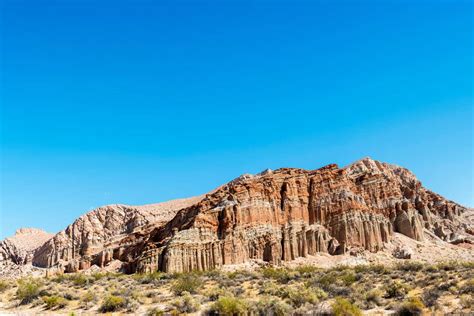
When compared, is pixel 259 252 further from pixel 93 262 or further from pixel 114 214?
pixel 114 214

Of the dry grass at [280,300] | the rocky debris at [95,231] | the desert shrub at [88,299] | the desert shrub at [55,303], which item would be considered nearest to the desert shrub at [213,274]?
the dry grass at [280,300]

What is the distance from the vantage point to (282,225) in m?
70.6

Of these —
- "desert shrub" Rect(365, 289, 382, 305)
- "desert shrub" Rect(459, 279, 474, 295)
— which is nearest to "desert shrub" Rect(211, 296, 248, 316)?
"desert shrub" Rect(365, 289, 382, 305)

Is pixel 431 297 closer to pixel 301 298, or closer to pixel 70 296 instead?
pixel 301 298

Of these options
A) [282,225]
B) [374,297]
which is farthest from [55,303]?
[282,225]

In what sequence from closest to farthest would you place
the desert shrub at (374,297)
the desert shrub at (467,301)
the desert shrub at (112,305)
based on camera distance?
the desert shrub at (467,301) → the desert shrub at (374,297) → the desert shrub at (112,305)

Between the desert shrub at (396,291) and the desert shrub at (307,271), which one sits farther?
the desert shrub at (307,271)

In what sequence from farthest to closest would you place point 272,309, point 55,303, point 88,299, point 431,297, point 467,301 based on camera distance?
point 88,299 < point 55,303 < point 431,297 < point 272,309 < point 467,301

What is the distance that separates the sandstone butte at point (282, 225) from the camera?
64.6 m

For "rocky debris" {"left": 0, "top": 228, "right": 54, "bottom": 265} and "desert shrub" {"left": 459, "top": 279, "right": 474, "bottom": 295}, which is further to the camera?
"rocky debris" {"left": 0, "top": 228, "right": 54, "bottom": 265}

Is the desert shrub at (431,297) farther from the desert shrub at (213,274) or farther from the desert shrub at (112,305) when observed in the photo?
the desert shrub at (213,274)

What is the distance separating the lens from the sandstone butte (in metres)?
64.6

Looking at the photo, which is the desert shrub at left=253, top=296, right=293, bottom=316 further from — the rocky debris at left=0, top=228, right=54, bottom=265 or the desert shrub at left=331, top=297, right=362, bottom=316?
the rocky debris at left=0, top=228, right=54, bottom=265

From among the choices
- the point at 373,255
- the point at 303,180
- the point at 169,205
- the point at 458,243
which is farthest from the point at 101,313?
the point at 169,205
